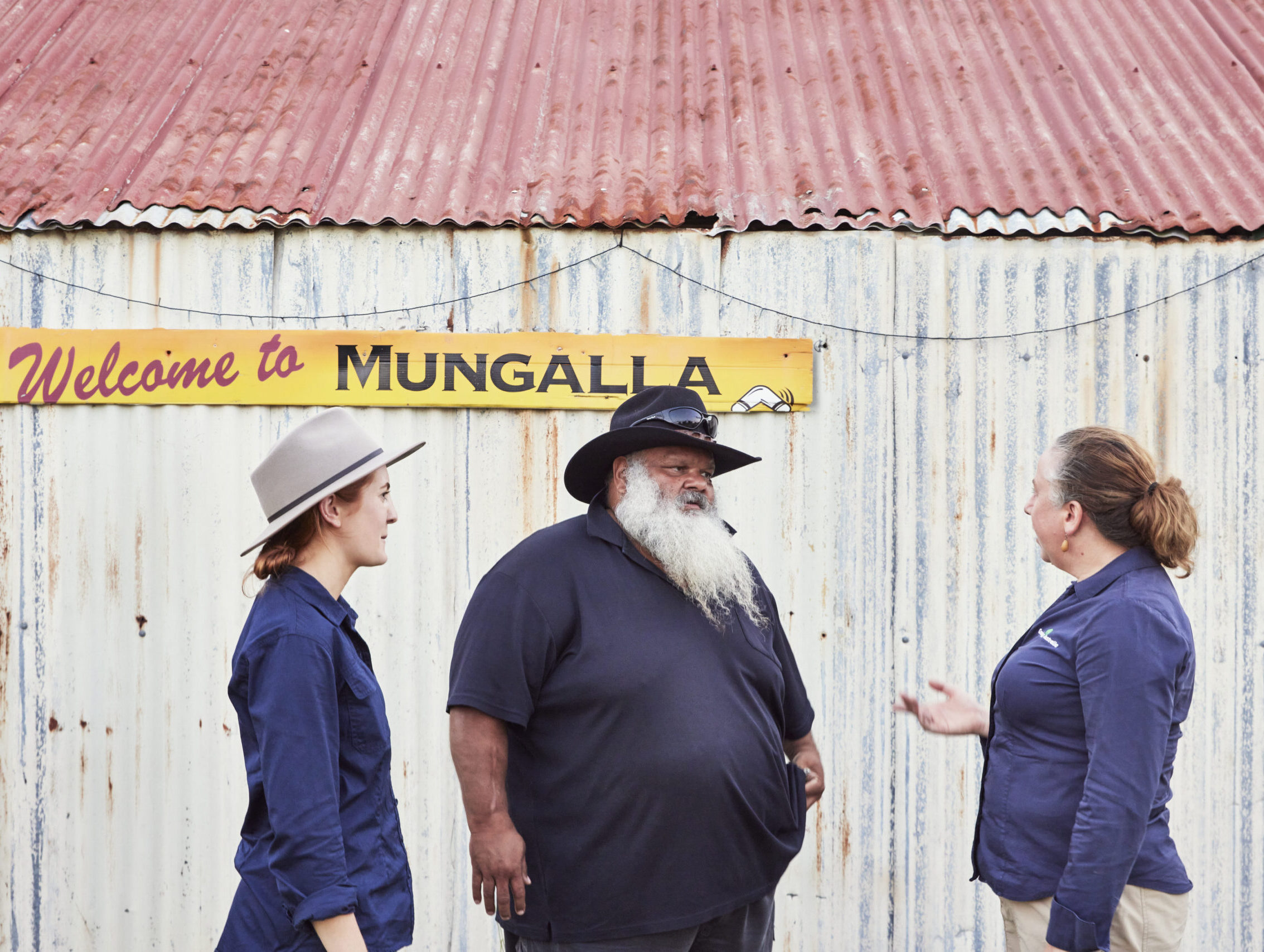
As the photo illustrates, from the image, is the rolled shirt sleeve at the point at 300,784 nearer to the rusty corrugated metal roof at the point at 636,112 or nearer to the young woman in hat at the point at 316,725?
the young woman in hat at the point at 316,725

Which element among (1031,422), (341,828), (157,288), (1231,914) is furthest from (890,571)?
(157,288)

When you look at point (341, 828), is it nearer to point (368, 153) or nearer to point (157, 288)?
point (157, 288)

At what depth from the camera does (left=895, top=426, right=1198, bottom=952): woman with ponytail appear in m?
2.14

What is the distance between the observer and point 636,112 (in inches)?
174

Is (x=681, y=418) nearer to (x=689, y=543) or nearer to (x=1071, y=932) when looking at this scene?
(x=689, y=543)

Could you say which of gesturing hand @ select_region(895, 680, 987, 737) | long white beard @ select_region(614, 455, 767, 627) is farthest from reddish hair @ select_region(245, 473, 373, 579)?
gesturing hand @ select_region(895, 680, 987, 737)

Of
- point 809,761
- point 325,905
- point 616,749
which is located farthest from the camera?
point 809,761

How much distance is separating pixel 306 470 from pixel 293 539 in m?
0.17

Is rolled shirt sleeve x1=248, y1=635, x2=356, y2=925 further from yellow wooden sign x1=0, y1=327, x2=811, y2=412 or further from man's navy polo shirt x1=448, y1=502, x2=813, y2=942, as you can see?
yellow wooden sign x1=0, y1=327, x2=811, y2=412

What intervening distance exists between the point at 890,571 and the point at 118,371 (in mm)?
3395

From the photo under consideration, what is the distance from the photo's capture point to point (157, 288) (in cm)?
396

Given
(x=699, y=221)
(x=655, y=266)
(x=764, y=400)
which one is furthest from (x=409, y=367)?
(x=764, y=400)

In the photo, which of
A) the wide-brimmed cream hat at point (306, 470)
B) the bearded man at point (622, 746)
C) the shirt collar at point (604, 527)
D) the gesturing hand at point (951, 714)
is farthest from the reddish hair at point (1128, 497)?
the wide-brimmed cream hat at point (306, 470)

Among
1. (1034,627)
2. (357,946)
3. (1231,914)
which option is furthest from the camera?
(1231,914)
